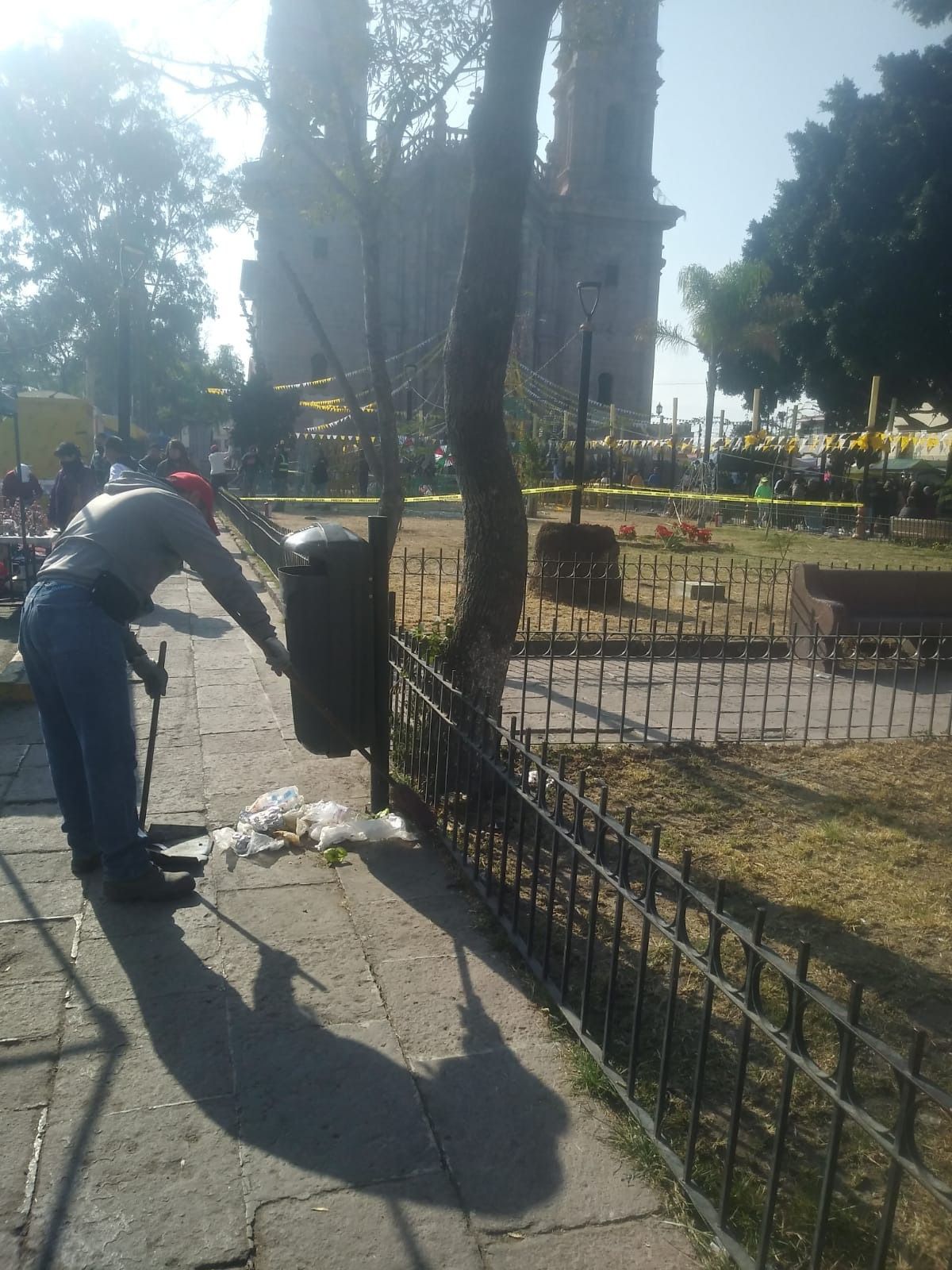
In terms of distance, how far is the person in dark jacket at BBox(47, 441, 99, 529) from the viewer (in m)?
11.8

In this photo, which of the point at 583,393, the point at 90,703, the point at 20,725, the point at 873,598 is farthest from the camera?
the point at 583,393

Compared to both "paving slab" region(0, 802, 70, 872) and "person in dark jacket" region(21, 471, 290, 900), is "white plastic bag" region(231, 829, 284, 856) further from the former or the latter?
"paving slab" region(0, 802, 70, 872)

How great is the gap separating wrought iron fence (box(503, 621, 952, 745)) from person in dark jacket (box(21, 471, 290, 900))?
2.53m

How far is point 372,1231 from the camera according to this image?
227 cm

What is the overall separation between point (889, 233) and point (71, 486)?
25833 mm

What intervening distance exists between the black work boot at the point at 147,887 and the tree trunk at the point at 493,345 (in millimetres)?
1546

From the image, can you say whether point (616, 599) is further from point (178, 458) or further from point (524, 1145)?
point (524, 1145)

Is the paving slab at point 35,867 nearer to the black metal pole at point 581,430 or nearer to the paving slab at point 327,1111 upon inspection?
the paving slab at point 327,1111

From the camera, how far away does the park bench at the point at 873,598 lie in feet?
29.8

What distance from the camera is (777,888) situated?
423 centimetres

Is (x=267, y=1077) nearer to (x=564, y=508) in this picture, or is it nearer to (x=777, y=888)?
(x=777, y=888)

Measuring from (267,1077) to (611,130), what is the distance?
53987 millimetres

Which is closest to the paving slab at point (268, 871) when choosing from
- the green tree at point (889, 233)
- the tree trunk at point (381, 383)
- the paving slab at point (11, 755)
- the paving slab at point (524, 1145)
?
the paving slab at point (524, 1145)

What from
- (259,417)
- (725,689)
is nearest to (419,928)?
(725,689)
